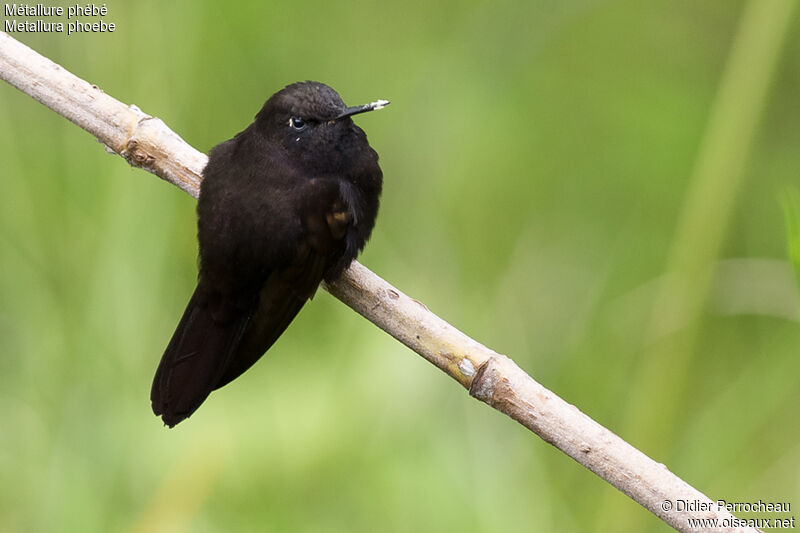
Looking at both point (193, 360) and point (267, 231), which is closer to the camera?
point (267, 231)

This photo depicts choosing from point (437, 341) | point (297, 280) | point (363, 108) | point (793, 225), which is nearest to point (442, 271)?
point (297, 280)

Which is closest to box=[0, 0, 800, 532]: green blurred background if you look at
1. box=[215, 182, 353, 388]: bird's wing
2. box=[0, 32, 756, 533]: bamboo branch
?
box=[215, 182, 353, 388]: bird's wing

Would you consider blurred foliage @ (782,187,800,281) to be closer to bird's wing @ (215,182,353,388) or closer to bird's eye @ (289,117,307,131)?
bird's wing @ (215,182,353,388)

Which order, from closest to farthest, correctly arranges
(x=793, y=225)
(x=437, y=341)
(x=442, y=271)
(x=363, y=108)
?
(x=793, y=225), (x=437, y=341), (x=363, y=108), (x=442, y=271)

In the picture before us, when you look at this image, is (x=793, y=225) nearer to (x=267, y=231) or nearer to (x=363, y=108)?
(x=363, y=108)

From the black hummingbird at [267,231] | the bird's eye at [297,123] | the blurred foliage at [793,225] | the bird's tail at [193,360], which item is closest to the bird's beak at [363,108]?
the black hummingbird at [267,231]

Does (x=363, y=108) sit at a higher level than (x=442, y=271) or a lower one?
higher

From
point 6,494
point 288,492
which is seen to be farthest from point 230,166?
point 6,494
